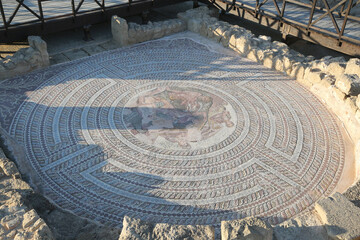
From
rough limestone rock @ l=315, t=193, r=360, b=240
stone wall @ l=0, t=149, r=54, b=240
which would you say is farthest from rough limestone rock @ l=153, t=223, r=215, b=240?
rough limestone rock @ l=315, t=193, r=360, b=240

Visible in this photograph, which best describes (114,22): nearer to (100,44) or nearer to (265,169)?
(100,44)

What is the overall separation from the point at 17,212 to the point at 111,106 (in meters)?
3.58

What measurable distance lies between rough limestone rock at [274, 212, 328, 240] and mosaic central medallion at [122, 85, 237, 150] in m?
2.37

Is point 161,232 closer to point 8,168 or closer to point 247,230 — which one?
point 247,230

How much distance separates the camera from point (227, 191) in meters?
6.05

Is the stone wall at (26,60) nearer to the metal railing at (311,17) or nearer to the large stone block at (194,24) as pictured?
the large stone block at (194,24)

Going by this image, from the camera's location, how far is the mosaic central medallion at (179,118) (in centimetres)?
712

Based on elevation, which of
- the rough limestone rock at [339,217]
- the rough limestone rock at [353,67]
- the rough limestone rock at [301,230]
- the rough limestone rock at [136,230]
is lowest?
the rough limestone rock at [301,230]

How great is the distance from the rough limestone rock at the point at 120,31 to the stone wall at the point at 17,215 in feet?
18.9

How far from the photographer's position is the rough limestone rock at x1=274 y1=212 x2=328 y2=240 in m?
4.85

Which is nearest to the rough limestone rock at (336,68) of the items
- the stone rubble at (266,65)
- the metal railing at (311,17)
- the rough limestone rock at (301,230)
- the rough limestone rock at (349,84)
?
the stone rubble at (266,65)

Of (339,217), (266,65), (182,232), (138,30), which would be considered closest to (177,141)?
(182,232)

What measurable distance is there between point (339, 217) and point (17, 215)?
13.8 feet

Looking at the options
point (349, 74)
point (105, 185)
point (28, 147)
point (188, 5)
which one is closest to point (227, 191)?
point (105, 185)
